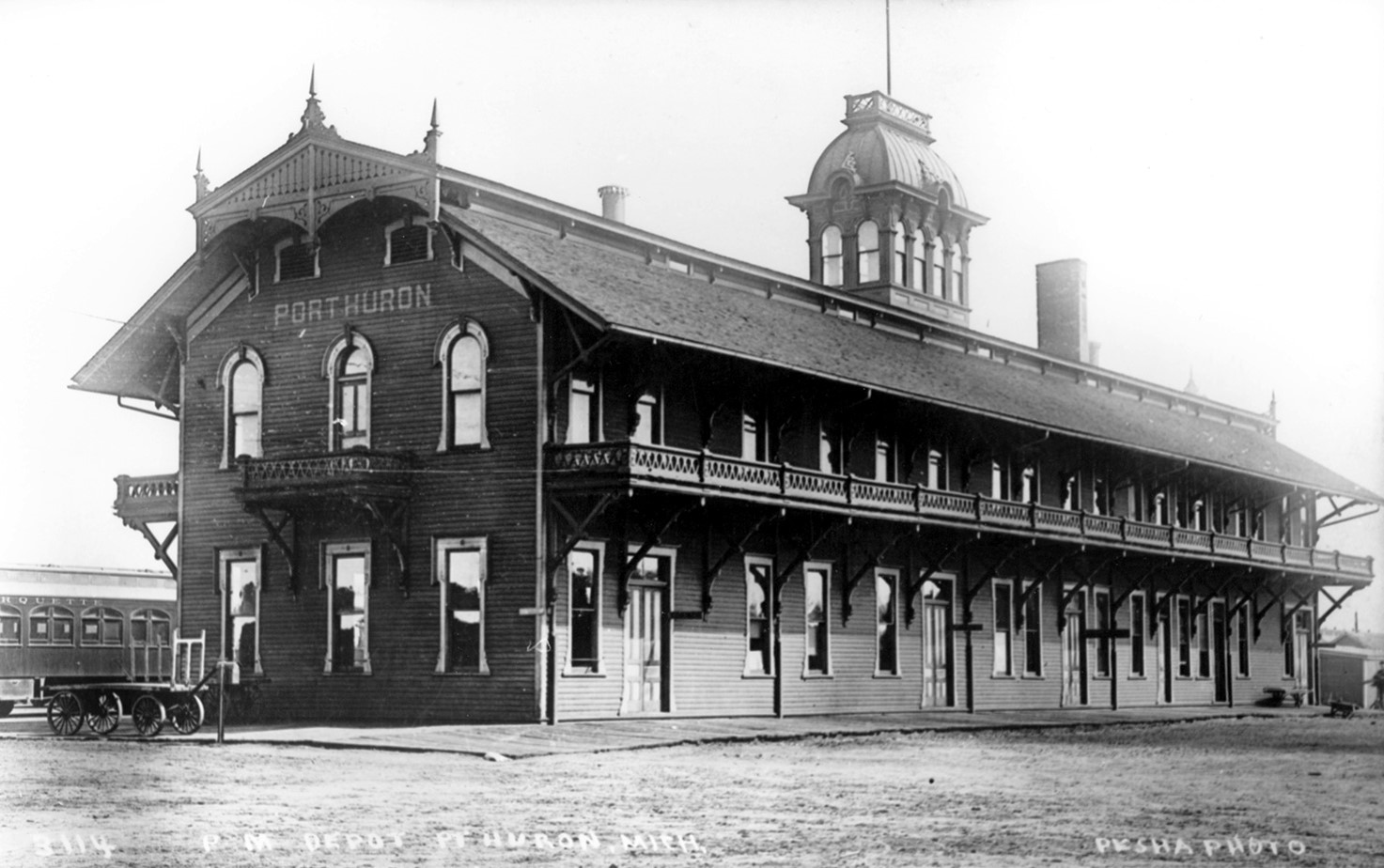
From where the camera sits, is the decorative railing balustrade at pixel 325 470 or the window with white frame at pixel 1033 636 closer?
the decorative railing balustrade at pixel 325 470

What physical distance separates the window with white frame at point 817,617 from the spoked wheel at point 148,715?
42.4 feet

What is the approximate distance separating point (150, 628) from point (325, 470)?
51.3 feet

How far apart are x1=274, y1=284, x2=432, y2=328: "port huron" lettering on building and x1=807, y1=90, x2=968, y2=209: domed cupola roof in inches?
667

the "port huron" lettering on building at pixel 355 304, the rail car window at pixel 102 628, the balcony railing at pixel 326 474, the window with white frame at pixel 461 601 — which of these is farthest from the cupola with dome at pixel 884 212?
the rail car window at pixel 102 628

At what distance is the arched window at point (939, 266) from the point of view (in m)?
46.1

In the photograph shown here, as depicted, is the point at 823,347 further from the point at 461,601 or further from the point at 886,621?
the point at 461,601

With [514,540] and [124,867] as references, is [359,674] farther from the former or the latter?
[124,867]

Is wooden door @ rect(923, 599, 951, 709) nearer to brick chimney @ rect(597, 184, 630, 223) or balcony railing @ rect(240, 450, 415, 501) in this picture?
brick chimney @ rect(597, 184, 630, 223)

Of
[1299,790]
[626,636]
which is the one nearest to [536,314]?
[626,636]

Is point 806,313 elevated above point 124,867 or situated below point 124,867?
above

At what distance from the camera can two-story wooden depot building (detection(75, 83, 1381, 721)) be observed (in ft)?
95.9

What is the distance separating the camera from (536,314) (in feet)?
95.3

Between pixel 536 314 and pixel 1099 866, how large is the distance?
1757 centimetres

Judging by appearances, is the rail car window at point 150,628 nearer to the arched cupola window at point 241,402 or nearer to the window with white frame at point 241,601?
the window with white frame at point 241,601
